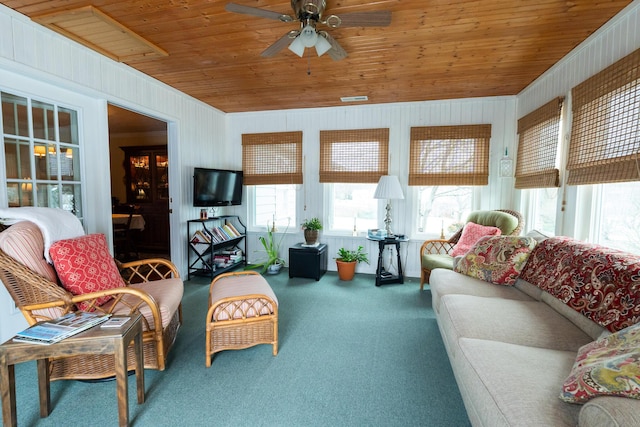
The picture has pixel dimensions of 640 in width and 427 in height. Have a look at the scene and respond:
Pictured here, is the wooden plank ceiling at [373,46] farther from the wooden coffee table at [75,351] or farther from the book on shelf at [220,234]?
the wooden coffee table at [75,351]

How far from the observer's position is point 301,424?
147 cm

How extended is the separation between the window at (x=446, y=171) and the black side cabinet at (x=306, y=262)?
1.51 m

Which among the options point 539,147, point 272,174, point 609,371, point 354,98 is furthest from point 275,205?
point 609,371

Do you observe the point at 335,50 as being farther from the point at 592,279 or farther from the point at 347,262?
the point at 347,262

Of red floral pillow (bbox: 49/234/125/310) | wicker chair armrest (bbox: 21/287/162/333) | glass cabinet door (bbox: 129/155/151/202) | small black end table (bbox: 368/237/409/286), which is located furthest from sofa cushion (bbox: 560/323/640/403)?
glass cabinet door (bbox: 129/155/151/202)

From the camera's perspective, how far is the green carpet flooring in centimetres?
151

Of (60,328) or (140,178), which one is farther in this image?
(140,178)

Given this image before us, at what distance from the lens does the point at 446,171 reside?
3.83 meters

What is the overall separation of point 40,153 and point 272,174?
2640mm

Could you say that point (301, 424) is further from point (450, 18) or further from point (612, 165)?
point (450, 18)

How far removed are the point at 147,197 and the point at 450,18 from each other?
5.77 meters

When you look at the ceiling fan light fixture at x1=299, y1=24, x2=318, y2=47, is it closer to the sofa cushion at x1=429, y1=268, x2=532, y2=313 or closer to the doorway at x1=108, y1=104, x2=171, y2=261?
the sofa cushion at x1=429, y1=268, x2=532, y2=313

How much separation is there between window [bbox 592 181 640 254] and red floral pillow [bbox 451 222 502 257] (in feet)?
2.78

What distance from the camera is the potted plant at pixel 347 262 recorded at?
3.86 m
